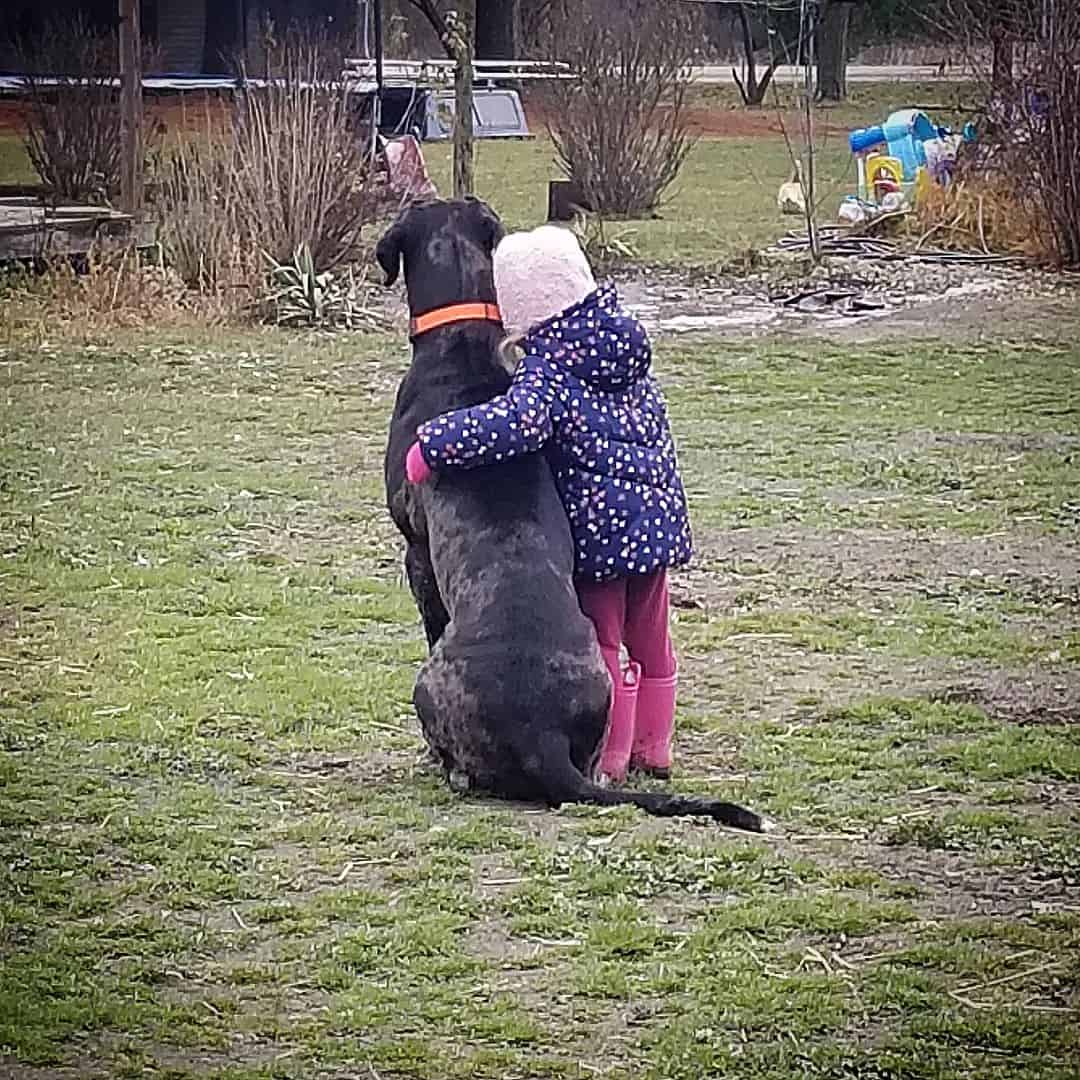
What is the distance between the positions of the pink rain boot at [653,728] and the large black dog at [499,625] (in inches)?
13.4

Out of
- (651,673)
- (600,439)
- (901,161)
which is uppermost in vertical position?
(901,161)

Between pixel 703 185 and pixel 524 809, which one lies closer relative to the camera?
pixel 524 809

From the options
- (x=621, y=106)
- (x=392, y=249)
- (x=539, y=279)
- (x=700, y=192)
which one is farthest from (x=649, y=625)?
(x=700, y=192)

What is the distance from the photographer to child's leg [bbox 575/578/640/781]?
5395mm

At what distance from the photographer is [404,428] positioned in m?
5.61

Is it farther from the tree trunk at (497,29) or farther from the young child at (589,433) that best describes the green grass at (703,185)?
the young child at (589,433)

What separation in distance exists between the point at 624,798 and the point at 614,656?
465 millimetres

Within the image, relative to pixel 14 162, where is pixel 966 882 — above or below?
below

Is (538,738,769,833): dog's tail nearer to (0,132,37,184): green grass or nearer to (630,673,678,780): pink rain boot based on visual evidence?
(630,673,678,780): pink rain boot

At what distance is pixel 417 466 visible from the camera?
5.24 meters

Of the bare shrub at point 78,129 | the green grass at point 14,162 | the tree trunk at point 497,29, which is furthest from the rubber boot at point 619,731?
the tree trunk at point 497,29

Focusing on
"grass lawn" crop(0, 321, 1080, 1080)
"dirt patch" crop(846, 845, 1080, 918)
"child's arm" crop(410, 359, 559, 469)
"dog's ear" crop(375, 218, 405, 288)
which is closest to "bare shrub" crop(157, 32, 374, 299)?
"grass lawn" crop(0, 321, 1080, 1080)

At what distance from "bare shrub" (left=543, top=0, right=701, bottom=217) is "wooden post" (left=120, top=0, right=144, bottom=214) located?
524 centimetres

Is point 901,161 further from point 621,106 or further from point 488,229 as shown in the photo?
point 488,229
